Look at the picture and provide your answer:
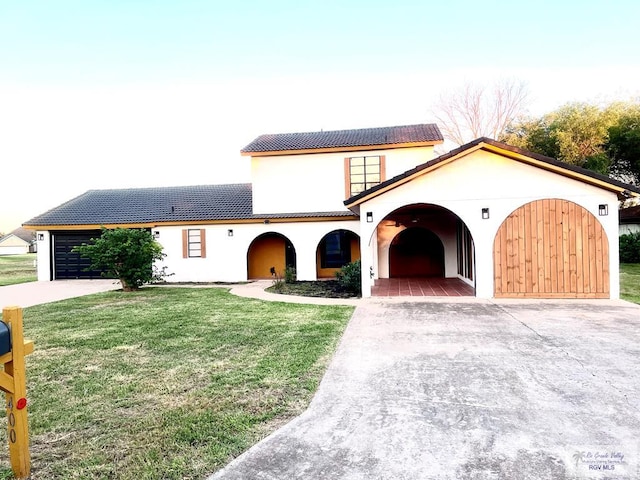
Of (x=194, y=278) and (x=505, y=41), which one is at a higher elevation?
(x=505, y=41)

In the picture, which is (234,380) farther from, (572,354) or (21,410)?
(572,354)

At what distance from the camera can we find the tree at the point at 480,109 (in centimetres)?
2869

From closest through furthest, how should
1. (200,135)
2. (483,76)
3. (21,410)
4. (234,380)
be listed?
(21,410)
(234,380)
(200,135)
(483,76)

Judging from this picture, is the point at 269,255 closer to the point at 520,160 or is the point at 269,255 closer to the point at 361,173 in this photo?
the point at 361,173

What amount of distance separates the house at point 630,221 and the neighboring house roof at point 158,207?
19.6 metres

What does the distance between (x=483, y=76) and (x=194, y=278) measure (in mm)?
25091

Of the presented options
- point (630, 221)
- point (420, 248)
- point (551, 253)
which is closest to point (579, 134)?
point (630, 221)

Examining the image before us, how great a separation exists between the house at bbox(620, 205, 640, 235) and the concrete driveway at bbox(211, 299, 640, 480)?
21.4 m

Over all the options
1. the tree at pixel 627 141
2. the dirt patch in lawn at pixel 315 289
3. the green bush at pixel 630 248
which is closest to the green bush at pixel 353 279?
the dirt patch in lawn at pixel 315 289

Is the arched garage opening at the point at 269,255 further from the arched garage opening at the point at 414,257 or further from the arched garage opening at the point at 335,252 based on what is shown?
the arched garage opening at the point at 414,257

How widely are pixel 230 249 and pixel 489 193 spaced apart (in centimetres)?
1049

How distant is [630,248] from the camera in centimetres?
2122

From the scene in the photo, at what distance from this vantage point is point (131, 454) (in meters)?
3.03

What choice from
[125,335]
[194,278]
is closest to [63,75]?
[194,278]
